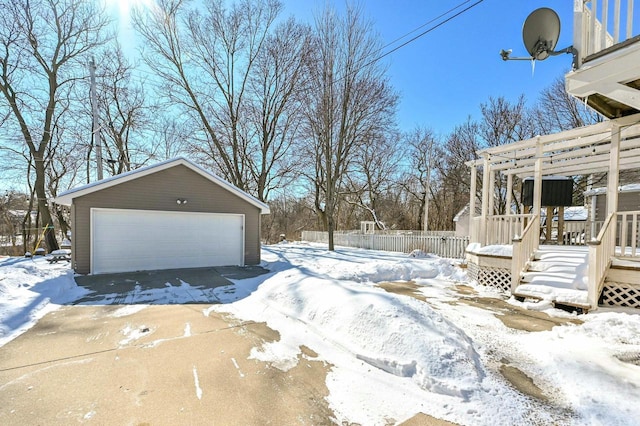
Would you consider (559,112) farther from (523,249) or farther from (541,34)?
(541,34)

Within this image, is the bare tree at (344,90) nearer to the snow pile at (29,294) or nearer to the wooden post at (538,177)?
the wooden post at (538,177)

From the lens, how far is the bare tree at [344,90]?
14.2 metres

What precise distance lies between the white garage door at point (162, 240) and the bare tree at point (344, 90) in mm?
6520

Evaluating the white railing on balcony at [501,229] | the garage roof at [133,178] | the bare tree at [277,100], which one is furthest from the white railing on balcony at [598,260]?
the bare tree at [277,100]

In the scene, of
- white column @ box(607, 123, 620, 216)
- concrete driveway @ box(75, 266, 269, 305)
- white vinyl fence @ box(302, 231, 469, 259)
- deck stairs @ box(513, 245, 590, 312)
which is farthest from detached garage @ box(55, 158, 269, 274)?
white column @ box(607, 123, 620, 216)

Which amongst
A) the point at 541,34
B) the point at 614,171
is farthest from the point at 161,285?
the point at 614,171

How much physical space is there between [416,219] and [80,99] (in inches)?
1057

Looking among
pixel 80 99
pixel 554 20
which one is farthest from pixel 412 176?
pixel 80 99

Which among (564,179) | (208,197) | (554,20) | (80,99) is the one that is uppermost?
(80,99)

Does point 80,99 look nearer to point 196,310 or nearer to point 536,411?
point 196,310

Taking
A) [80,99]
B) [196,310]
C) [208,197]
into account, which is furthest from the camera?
[80,99]

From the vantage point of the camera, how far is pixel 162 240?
8.87 meters

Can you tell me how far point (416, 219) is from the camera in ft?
92.2

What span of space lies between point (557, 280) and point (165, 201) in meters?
9.97
